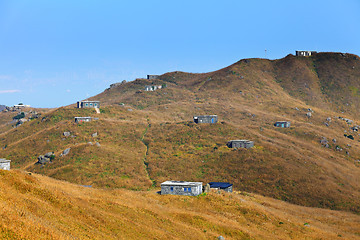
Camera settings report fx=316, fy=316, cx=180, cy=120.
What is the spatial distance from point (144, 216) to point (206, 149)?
196 feet

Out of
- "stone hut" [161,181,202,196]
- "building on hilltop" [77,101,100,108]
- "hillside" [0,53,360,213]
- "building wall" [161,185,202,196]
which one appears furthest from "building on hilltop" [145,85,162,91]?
"building wall" [161,185,202,196]

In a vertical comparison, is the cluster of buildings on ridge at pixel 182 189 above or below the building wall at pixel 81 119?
below

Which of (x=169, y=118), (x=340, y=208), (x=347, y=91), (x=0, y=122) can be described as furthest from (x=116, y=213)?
(x=347, y=91)

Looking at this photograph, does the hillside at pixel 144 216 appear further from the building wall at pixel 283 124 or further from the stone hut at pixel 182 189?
the building wall at pixel 283 124

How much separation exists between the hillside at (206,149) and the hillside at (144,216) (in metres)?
14.8

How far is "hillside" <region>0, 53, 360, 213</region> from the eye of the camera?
78.3 meters

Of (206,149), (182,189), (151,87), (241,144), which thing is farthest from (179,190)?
(151,87)

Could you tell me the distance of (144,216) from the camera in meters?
40.7

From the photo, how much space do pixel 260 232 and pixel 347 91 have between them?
173290 millimetres

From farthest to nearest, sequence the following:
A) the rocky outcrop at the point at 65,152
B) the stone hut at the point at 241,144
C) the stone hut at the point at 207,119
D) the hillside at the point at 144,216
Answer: the stone hut at the point at 207,119
the stone hut at the point at 241,144
the rocky outcrop at the point at 65,152
the hillside at the point at 144,216

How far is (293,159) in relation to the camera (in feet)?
302

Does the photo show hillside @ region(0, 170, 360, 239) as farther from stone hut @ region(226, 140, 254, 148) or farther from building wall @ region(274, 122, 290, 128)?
building wall @ region(274, 122, 290, 128)

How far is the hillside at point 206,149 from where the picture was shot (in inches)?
3083

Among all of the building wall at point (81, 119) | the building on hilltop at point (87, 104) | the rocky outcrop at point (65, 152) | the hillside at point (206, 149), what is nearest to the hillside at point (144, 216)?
the hillside at point (206, 149)
